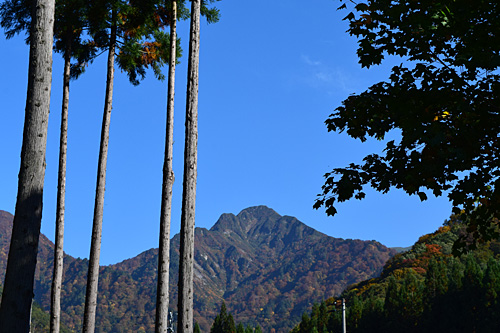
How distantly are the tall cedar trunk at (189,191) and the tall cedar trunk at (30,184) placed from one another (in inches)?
150

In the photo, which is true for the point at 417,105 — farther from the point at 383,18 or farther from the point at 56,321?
the point at 56,321

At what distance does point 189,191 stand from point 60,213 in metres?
7.00

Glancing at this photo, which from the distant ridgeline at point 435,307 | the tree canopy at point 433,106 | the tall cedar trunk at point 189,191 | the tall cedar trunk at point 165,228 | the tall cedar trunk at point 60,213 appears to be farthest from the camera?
the distant ridgeline at point 435,307

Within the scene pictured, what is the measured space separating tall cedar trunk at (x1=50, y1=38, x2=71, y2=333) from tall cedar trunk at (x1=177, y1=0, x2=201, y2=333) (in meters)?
6.55

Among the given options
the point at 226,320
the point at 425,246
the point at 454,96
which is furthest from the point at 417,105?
the point at 425,246

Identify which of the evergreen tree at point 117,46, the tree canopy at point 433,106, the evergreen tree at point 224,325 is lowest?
the evergreen tree at point 224,325

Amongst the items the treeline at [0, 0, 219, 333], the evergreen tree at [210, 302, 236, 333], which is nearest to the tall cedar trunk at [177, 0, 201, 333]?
the treeline at [0, 0, 219, 333]

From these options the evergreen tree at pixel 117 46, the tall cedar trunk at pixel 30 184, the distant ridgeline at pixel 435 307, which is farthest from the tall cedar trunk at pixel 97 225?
the distant ridgeline at pixel 435 307

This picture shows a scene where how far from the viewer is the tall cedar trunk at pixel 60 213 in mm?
16203

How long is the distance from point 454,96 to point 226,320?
279ft

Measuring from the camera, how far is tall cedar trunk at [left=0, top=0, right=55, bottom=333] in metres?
7.14

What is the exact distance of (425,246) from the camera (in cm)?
10212

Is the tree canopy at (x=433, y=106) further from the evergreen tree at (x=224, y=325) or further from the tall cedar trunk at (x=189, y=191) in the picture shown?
the evergreen tree at (x=224, y=325)

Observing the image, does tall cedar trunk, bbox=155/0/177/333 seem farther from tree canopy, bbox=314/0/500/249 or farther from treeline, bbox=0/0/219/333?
tree canopy, bbox=314/0/500/249
